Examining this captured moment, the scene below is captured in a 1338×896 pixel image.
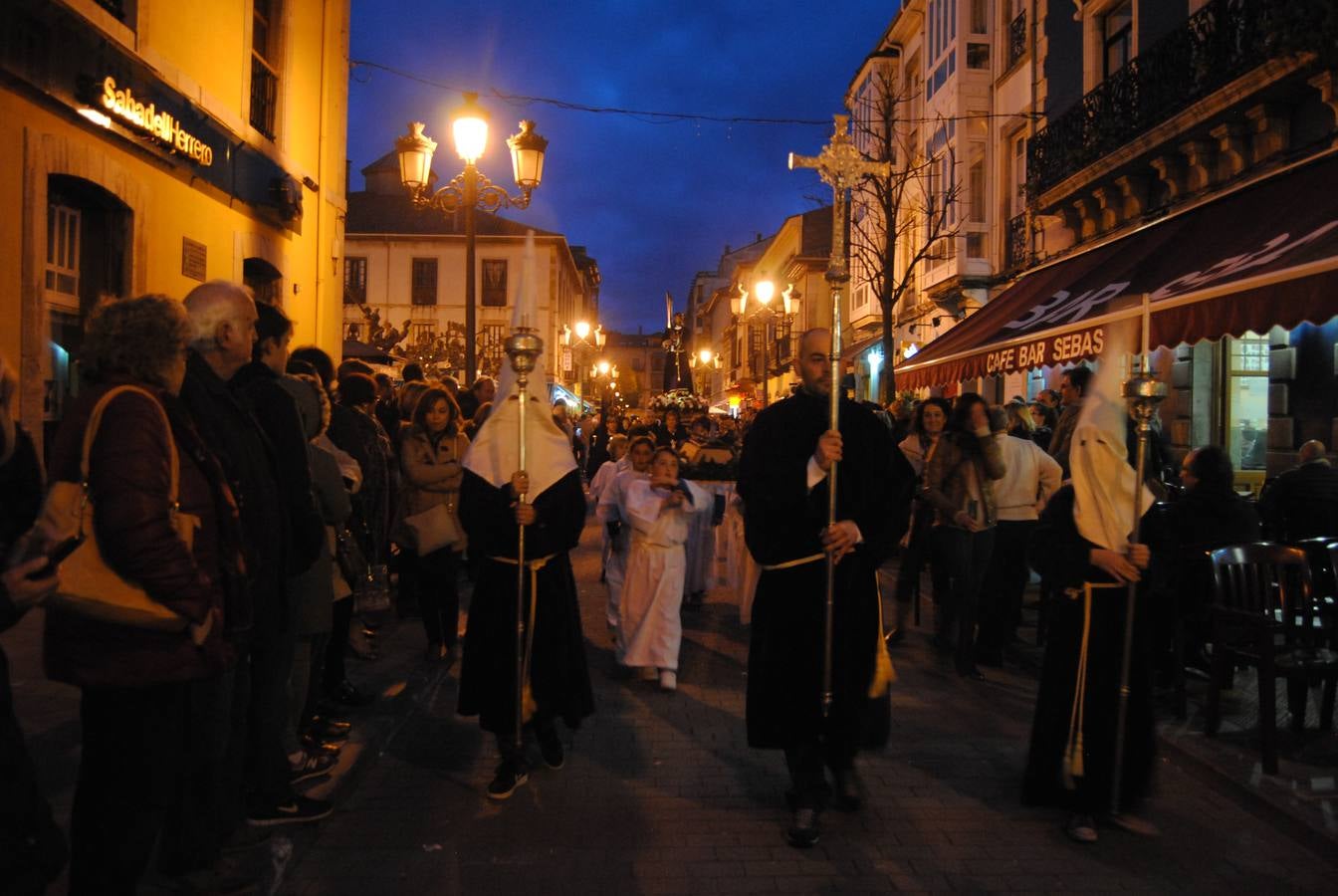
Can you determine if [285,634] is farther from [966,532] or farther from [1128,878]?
[966,532]

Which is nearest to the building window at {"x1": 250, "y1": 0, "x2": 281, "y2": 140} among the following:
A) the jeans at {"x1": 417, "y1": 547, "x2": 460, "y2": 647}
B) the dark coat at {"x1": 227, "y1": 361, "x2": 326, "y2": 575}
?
the jeans at {"x1": 417, "y1": 547, "x2": 460, "y2": 647}

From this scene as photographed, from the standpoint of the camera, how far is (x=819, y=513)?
15.9 feet

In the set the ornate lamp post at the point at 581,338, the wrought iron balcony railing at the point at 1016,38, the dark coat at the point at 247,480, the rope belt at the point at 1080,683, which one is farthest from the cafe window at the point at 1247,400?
the ornate lamp post at the point at 581,338

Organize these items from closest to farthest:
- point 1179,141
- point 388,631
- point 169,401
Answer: point 169,401, point 388,631, point 1179,141

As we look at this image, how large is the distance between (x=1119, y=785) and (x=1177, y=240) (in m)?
7.74

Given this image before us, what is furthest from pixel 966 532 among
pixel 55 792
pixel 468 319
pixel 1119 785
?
pixel 468 319

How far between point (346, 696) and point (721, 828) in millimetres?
2705

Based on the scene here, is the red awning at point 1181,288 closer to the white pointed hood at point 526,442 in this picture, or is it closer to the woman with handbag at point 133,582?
the white pointed hood at point 526,442

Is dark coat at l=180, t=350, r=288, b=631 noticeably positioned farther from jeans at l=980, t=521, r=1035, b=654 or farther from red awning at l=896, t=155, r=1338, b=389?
jeans at l=980, t=521, r=1035, b=654

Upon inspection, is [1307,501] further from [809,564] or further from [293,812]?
[293,812]

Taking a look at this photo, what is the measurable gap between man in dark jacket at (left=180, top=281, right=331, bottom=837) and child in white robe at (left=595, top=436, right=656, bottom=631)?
3.87 m

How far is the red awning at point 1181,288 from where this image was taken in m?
7.07

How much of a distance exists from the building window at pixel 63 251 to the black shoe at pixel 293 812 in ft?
22.1

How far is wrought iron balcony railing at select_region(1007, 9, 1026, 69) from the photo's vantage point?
20839mm
